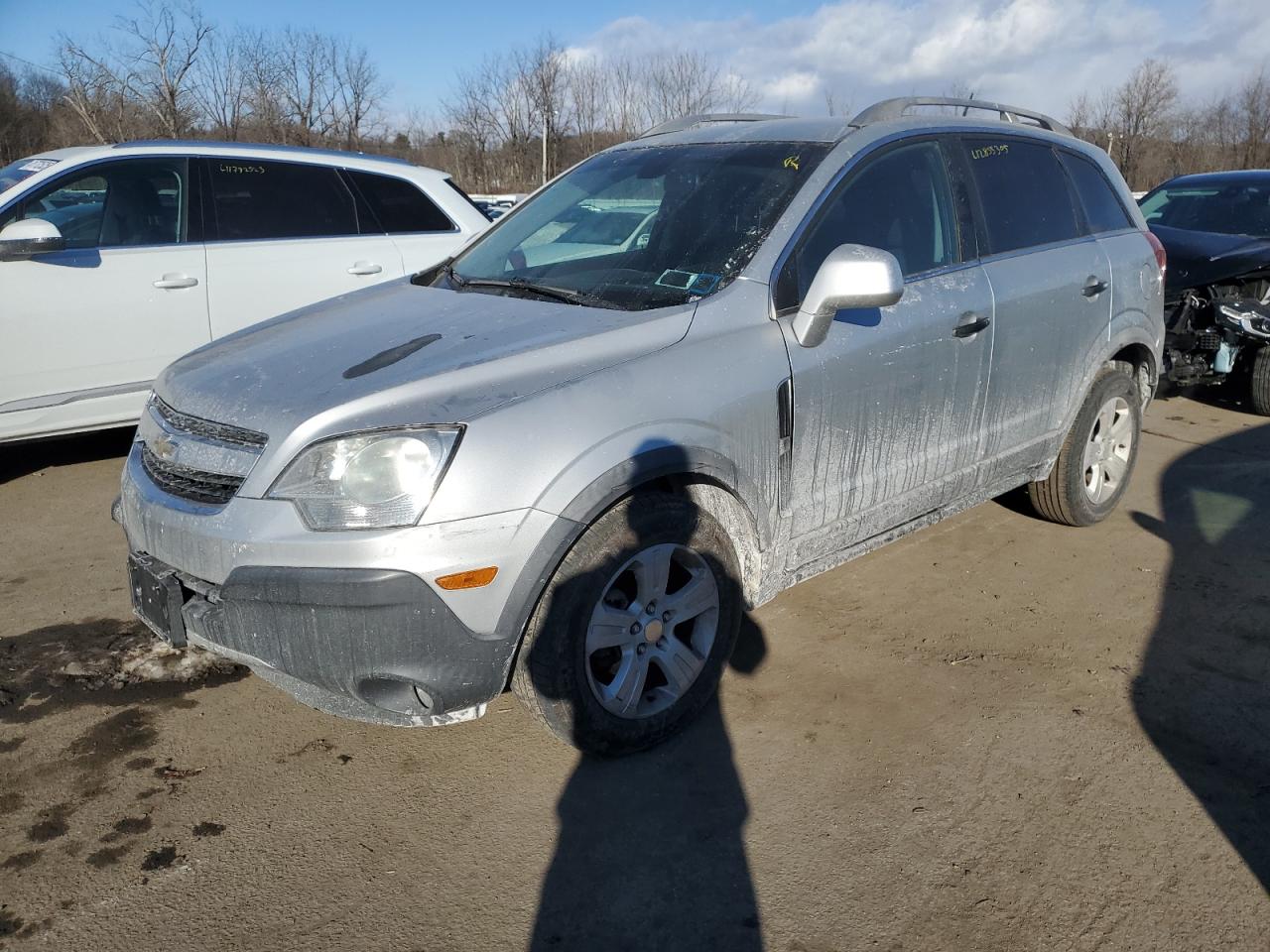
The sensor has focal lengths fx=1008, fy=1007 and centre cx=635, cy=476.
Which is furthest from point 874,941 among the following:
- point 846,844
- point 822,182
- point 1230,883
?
point 822,182

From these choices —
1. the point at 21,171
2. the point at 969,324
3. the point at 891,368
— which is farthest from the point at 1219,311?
Answer: the point at 21,171

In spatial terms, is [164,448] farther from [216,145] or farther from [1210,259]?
[1210,259]

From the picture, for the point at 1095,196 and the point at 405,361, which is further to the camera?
the point at 1095,196

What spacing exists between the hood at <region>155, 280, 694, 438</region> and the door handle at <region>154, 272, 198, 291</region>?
2.39m

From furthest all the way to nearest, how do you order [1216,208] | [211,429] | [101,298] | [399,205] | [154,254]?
[1216,208]
[399,205]
[154,254]
[101,298]
[211,429]

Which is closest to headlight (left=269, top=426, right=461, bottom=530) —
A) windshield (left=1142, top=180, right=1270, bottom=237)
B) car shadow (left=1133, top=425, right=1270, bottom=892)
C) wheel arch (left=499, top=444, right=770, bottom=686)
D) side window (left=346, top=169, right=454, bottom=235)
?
wheel arch (left=499, top=444, right=770, bottom=686)

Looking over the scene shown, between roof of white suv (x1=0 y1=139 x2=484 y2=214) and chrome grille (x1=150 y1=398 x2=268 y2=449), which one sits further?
roof of white suv (x1=0 y1=139 x2=484 y2=214)

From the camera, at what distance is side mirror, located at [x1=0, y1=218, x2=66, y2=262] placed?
4.96m

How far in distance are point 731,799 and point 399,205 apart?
16.1 feet

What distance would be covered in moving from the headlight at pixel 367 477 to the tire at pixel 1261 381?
712 cm

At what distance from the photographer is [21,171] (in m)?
5.58

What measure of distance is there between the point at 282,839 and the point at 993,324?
305cm

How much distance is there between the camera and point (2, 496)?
5434 millimetres

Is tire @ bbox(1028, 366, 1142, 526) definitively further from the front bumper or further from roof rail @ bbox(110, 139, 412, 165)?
roof rail @ bbox(110, 139, 412, 165)
